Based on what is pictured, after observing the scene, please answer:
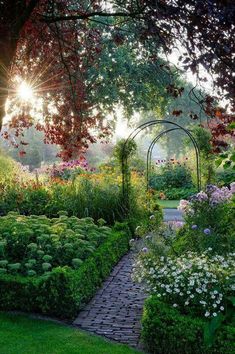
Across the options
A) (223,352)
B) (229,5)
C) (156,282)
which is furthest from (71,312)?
(229,5)

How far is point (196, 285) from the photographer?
454cm

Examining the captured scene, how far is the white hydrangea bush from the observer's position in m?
4.42

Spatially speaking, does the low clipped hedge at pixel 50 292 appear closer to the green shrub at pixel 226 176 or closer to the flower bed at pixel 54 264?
the flower bed at pixel 54 264

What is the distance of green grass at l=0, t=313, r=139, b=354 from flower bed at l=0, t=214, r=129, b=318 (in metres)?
0.32

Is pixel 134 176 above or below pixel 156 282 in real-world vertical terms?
above

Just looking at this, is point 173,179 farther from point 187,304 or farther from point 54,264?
point 187,304

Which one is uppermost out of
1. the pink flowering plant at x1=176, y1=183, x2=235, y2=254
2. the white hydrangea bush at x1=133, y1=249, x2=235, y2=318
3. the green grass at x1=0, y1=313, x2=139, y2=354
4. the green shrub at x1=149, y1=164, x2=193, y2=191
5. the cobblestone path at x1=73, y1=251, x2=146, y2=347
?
the green shrub at x1=149, y1=164, x2=193, y2=191

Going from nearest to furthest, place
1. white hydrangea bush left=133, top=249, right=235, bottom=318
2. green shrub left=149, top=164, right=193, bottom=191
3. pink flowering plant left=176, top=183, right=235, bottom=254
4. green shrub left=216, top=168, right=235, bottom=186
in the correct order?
white hydrangea bush left=133, top=249, right=235, bottom=318
pink flowering plant left=176, top=183, right=235, bottom=254
green shrub left=216, top=168, right=235, bottom=186
green shrub left=149, top=164, right=193, bottom=191

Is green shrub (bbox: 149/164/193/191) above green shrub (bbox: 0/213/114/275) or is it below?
above

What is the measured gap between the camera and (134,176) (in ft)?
40.8

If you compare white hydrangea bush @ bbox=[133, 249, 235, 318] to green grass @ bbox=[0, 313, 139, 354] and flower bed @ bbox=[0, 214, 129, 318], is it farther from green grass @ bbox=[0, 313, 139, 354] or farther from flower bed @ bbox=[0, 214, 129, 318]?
flower bed @ bbox=[0, 214, 129, 318]

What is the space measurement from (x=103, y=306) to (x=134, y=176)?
6800 millimetres

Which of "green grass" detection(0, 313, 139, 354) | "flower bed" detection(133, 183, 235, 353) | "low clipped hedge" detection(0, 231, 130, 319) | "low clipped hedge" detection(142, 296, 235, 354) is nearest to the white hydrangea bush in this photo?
"flower bed" detection(133, 183, 235, 353)

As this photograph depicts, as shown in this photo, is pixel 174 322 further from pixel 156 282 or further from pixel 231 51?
pixel 231 51
